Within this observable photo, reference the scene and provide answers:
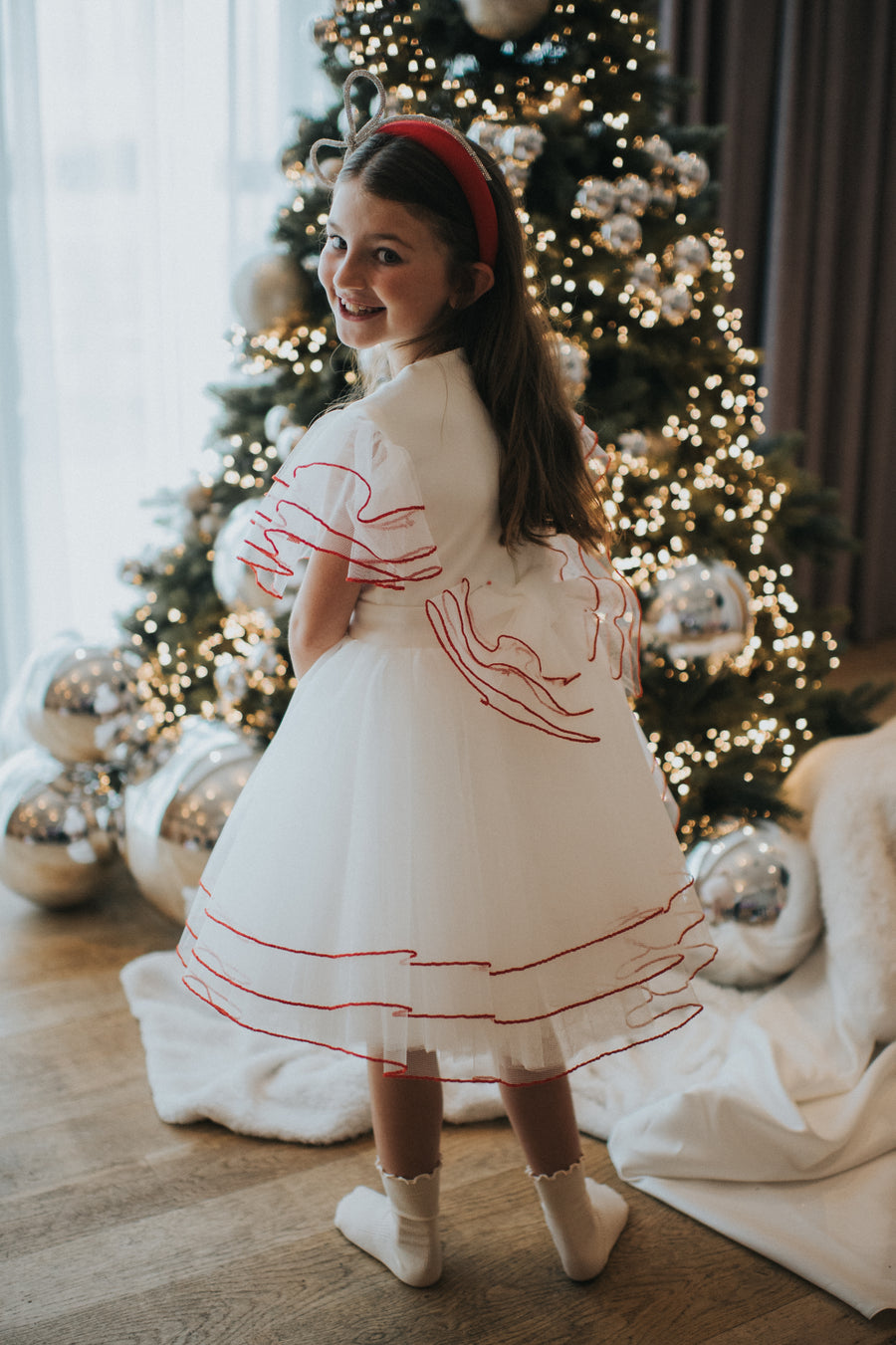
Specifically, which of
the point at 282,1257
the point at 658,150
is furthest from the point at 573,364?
the point at 282,1257

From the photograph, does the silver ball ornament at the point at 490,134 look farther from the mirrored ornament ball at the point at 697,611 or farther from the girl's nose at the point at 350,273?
the girl's nose at the point at 350,273

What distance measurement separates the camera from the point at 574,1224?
1.30m

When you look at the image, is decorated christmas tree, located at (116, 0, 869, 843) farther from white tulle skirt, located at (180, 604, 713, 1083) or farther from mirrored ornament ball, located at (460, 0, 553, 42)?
white tulle skirt, located at (180, 604, 713, 1083)

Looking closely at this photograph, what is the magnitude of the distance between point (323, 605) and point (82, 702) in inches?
44.7

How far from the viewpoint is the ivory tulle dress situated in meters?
1.07

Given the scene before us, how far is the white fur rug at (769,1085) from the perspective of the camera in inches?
55.6

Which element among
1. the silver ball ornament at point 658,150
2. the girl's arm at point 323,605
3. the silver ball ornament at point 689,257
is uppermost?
the silver ball ornament at point 658,150

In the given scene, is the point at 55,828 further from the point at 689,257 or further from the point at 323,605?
the point at 689,257

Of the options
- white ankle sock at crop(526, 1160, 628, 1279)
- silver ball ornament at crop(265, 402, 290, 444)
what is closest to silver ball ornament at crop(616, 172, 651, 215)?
silver ball ornament at crop(265, 402, 290, 444)

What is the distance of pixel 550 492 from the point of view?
121 centimetres

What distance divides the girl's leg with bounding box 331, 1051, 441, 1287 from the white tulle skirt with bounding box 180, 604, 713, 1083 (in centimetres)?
8

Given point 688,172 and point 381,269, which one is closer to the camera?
point 381,269

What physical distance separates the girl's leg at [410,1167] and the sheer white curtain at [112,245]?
170 cm

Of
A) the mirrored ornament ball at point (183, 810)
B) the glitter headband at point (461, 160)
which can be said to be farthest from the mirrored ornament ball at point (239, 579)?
the glitter headband at point (461, 160)
